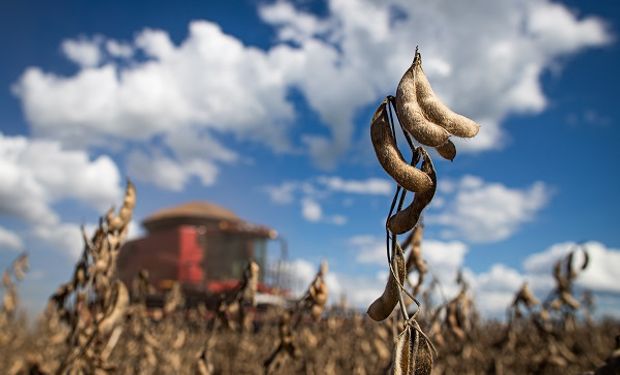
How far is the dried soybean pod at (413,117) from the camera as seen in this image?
37.6 inches

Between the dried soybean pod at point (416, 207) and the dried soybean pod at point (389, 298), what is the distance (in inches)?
2.5

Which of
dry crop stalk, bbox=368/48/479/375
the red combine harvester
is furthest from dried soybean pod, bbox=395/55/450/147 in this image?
the red combine harvester

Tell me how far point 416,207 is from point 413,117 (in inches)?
6.2

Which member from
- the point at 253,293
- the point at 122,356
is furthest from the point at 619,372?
the point at 122,356

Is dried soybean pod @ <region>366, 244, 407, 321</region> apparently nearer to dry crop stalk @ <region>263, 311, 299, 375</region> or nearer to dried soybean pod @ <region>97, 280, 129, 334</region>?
dry crop stalk @ <region>263, 311, 299, 375</region>

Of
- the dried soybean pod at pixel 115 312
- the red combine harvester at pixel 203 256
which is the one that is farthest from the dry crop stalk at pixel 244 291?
the red combine harvester at pixel 203 256

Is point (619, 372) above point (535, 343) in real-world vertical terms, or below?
below

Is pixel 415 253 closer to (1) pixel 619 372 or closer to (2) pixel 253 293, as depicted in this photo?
(2) pixel 253 293

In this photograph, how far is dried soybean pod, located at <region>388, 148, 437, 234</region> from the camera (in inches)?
38.9

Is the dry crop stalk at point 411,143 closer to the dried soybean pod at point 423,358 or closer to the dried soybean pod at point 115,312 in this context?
the dried soybean pod at point 423,358

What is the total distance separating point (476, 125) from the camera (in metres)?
1.00

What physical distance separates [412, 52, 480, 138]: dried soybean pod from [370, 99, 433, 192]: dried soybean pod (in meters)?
0.07

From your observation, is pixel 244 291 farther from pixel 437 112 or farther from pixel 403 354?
pixel 437 112

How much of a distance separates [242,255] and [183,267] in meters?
1.80
